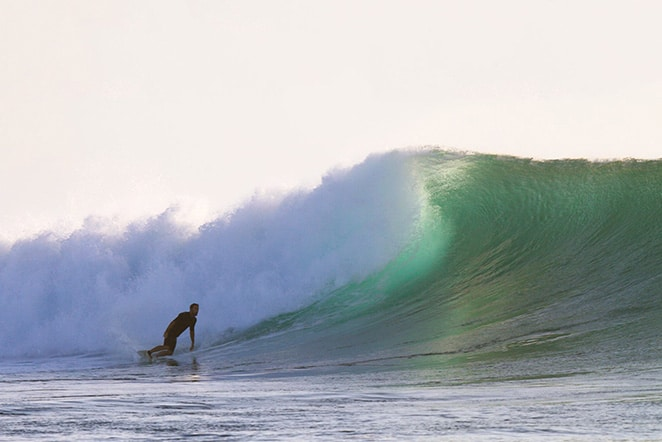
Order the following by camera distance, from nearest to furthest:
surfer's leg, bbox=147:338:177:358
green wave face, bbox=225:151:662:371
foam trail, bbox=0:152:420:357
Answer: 1. green wave face, bbox=225:151:662:371
2. surfer's leg, bbox=147:338:177:358
3. foam trail, bbox=0:152:420:357

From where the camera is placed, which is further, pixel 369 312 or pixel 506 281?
pixel 369 312

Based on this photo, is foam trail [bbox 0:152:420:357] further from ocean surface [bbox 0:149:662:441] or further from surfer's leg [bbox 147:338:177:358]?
surfer's leg [bbox 147:338:177:358]

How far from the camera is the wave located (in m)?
10.9

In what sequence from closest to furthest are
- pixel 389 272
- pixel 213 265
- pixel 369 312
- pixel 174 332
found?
1. pixel 174 332
2. pixel 369 312
3. pixel 389 272
4. pixel 213 265

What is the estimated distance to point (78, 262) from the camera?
782 inches

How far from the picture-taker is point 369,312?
13680 millimetres

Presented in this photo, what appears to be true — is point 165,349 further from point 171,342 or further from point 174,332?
point 174,332

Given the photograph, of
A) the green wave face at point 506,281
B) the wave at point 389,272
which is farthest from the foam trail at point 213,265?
the green wave face at point 506,281

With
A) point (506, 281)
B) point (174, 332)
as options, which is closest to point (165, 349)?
point (174, 332)

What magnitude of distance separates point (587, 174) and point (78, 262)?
979cm

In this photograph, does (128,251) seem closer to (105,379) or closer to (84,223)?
(84,223)

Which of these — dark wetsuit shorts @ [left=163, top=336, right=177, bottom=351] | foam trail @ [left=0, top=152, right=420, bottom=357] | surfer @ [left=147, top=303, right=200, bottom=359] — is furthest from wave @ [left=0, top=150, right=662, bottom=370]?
dark wetsuit shorts @ [left=163, top=336, right=177, bottom=351]

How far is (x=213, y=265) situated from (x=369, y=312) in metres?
4.89

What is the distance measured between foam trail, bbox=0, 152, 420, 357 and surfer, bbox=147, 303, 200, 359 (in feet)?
2.86
